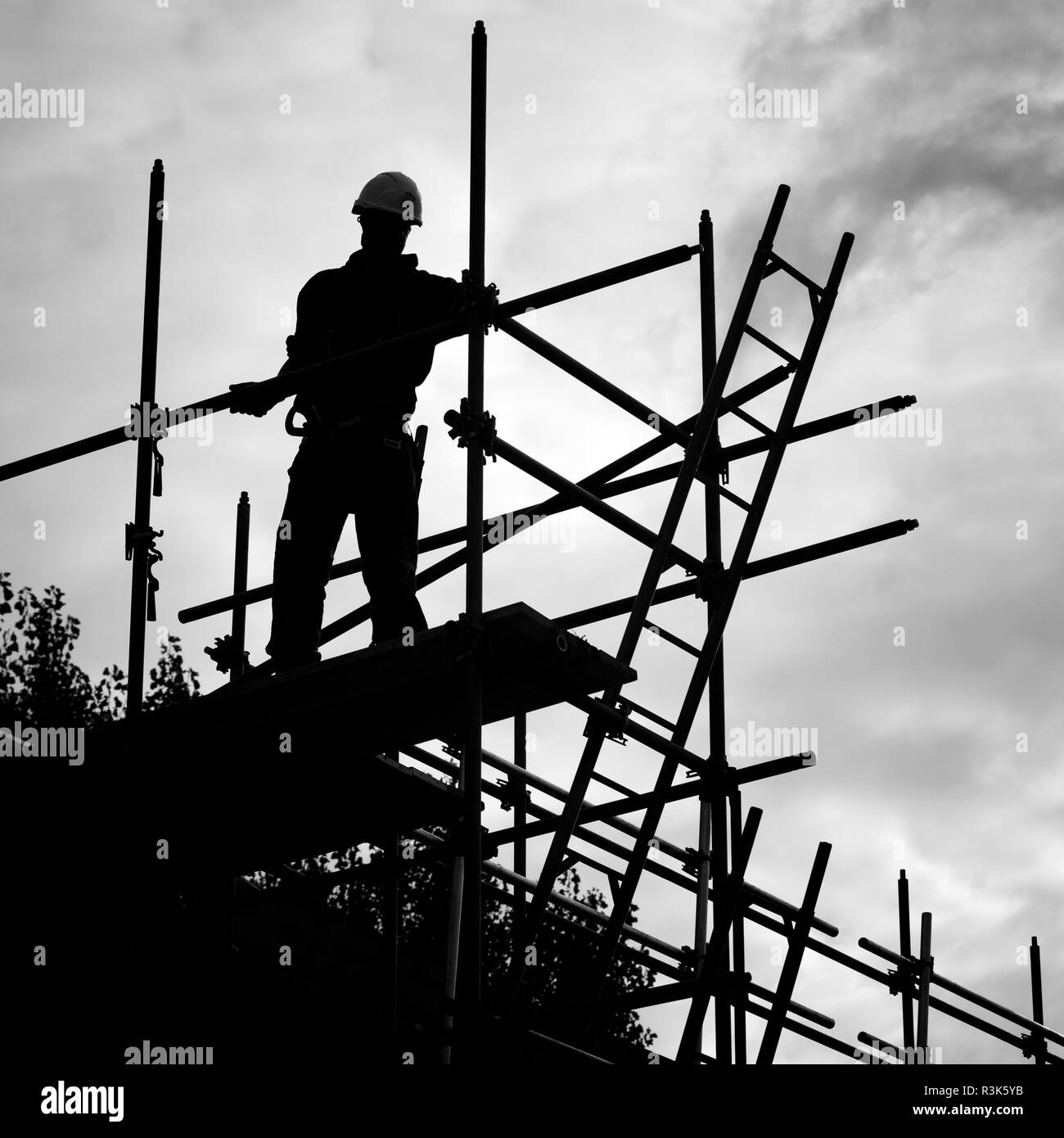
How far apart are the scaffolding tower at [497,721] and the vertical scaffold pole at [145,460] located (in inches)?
0.5

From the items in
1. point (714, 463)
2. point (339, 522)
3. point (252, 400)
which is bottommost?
point (339, 522)

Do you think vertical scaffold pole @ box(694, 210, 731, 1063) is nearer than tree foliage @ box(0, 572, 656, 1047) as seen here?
Yes

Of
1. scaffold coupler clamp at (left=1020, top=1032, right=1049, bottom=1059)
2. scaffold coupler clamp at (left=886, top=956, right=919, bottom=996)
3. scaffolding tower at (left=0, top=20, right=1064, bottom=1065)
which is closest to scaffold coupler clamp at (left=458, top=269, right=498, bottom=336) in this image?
scaffolding tower at (left=0, top=20, right=1064, bottom=1065)

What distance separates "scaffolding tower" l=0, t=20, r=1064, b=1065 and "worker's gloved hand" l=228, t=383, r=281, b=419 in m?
0.11

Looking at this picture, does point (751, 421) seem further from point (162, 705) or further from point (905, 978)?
point (162, 705)

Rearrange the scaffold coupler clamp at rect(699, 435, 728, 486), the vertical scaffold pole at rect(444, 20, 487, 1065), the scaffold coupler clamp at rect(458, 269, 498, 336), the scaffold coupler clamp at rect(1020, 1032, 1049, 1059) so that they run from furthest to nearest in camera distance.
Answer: the scaffold coupler clamp at rect(1020, 1032, 1049, 1059) < the scaffold coupler clamp at rect(699, 435, 728, 486) < the scaffold coupler clamp at rect(458, 269, 498, 336) < the vertical scaffold pole at rect(444, 20, 487, 1065)

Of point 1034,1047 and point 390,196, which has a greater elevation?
point 390,196

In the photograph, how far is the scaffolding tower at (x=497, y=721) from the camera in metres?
7.12

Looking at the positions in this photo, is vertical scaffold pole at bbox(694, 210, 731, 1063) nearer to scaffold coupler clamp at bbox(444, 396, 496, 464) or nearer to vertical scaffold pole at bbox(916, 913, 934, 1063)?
scaffold coupler clamp at bbox(444, 396, 496, 464)

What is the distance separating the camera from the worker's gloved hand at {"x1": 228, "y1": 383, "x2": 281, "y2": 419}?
8.26 meters

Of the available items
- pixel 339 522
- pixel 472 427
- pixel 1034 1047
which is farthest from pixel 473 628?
pixel 1034 1047

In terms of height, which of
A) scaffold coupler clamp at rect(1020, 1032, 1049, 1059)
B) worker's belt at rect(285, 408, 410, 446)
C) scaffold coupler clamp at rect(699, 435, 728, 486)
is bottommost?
scaffold coupler clamp at rect(1020, 1032, 1049, 1059)

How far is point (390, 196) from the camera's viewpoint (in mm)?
8328

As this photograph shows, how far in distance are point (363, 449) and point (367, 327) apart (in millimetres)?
599
